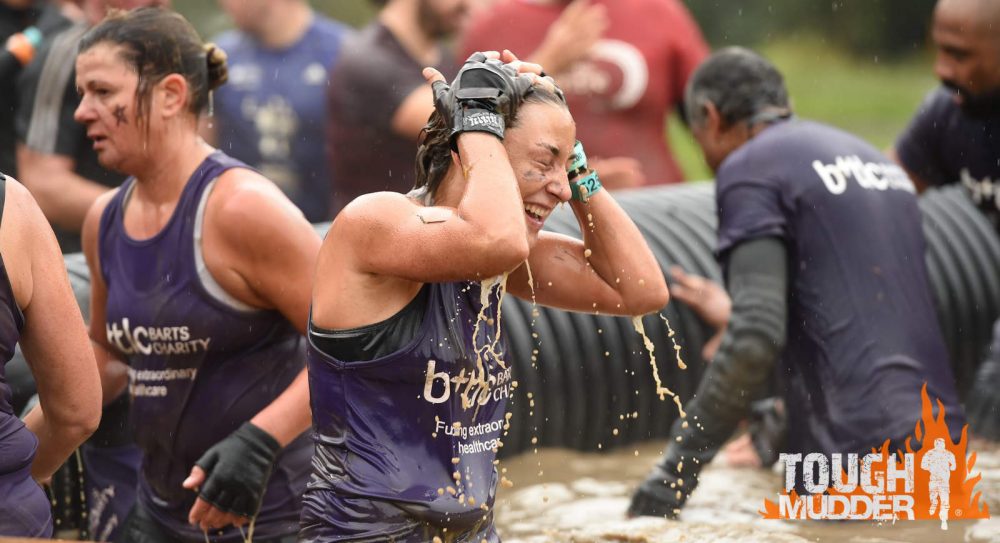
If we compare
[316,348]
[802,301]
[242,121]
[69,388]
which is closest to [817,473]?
[802,301]

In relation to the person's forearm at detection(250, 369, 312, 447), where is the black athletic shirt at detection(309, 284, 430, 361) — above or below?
above

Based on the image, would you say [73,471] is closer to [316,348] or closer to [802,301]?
[316,348]

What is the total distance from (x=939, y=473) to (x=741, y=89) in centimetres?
157

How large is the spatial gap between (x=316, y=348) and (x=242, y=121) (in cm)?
480

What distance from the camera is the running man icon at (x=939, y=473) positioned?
16.6 ft

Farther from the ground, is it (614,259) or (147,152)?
(147,152)

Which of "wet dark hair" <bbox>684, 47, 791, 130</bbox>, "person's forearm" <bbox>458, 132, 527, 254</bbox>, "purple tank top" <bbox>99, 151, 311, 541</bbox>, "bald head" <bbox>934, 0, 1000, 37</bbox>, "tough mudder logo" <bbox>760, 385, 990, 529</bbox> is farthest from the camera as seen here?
"bald head" <bbox>934, 0, 1000, 37</bbox>

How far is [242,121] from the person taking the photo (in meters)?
8.05

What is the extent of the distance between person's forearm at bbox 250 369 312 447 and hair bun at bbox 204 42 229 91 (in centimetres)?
103

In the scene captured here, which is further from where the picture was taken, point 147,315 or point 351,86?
point 351,86

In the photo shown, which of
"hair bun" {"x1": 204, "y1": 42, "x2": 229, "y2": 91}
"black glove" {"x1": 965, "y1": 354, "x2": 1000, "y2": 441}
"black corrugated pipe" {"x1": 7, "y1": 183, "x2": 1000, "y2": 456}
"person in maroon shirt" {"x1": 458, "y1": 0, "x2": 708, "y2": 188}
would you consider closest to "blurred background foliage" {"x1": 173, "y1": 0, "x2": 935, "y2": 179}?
"person in maroon shirt" {"x1": 458, "y1": 0, "x2": 708, "y2": 188}

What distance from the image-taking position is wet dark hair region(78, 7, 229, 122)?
4242 mm

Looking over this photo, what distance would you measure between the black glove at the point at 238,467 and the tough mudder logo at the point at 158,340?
32cm

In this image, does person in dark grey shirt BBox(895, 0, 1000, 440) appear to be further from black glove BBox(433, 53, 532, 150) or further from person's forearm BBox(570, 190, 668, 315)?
black glove BBox(433, 53, 532, 150)
